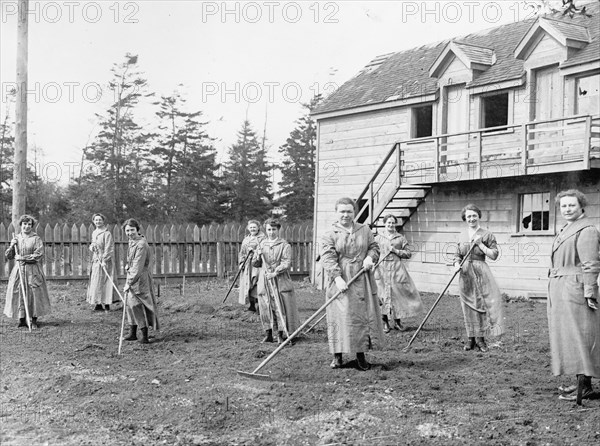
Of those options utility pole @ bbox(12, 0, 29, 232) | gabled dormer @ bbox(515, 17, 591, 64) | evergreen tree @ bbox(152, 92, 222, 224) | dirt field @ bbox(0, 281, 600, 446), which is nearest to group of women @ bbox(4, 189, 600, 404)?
dirt field @ bbox(0, 281, 600, 446)

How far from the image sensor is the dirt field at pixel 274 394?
19.0ft

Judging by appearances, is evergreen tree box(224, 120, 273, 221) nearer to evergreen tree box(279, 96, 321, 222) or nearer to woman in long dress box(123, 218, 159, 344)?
evergreen tree box(279, 96, 321, 222)

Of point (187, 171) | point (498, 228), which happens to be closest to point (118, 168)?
point (187, 171)

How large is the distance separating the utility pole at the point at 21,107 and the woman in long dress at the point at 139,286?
5.98 metres

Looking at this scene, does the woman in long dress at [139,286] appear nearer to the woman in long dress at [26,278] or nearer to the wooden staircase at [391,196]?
the woman in long dress at [26,278]

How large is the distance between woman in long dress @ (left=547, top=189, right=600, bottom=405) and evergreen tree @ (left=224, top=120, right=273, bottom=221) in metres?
37.1

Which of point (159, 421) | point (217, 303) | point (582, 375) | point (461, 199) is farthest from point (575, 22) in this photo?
point (159, 421)

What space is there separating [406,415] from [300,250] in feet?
55.5

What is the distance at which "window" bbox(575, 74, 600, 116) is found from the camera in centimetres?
1495

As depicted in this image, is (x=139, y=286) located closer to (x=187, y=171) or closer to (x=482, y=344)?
(x=482, y=344)

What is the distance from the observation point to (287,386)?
716cm

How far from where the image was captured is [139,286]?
998 centimetres

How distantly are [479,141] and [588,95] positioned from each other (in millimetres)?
2384

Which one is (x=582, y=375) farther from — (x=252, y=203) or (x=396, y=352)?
(x=252, y=203)
